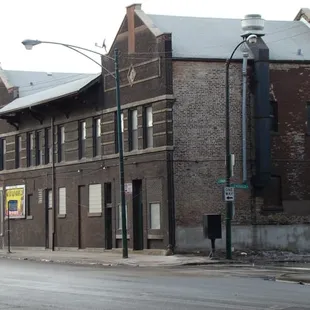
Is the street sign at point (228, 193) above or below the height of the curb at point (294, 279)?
above

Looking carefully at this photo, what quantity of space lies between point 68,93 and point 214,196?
9259 mm

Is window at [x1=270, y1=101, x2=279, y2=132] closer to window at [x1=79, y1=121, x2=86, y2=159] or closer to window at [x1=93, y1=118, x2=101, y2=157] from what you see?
window at [x1=93, y1=118, x2=101, y2=157]

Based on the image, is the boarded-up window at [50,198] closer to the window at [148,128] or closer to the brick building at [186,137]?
the brick building at [186,137]

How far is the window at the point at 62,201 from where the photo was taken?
133 ft

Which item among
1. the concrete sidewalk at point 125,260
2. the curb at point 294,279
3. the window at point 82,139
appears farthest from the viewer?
the window at point 82,139

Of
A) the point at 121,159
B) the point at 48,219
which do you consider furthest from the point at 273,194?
the point at 48,219

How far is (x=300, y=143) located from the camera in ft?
117

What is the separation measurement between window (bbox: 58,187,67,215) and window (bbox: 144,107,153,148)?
772cm

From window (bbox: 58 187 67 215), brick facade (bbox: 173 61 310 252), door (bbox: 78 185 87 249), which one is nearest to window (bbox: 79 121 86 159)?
door (bbox: 78 185 87 249)

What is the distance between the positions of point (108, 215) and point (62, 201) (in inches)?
176

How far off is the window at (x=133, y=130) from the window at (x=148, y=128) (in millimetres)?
754

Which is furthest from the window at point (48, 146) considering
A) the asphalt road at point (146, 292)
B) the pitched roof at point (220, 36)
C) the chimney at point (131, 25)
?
the asphalt road at point (146, 292)

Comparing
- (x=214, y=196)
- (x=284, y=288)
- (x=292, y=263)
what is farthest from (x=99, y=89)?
(x=284, y=288)

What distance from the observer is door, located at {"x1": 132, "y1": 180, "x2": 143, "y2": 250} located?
34.9 metres
